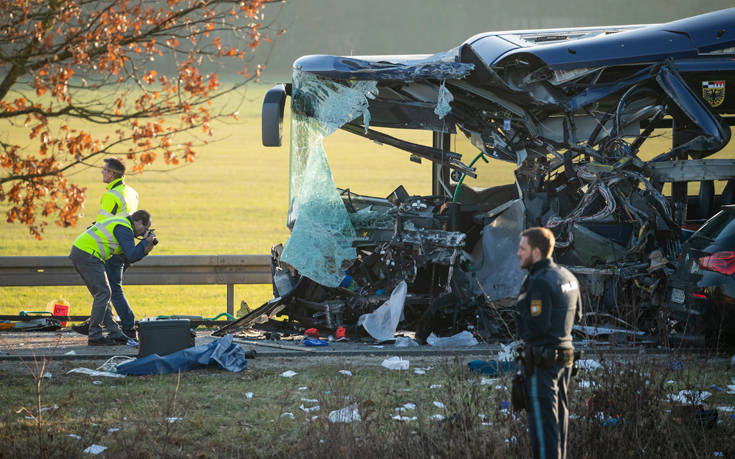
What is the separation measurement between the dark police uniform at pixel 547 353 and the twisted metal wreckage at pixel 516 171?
407 cm

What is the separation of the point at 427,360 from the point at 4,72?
19.9 feet

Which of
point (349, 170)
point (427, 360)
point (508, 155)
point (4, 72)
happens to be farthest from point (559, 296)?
point (349, 170)

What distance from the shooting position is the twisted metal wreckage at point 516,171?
9008 millimetres

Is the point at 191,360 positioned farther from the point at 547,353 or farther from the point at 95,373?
the point at 547,353

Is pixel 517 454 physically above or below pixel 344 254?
below

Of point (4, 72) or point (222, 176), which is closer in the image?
point (4, 72)

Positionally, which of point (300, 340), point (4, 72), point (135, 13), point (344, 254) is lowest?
point (300, 340)

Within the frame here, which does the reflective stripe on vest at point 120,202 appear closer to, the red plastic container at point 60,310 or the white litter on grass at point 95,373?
the white litter on grass at point 95,373

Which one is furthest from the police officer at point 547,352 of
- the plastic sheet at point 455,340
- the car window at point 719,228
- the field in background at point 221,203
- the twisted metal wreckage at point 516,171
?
the field in background at point 221,203

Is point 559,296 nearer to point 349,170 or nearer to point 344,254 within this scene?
point 344,254

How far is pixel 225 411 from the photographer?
Answer: 6438mm

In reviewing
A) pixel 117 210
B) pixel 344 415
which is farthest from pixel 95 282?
pixel 344 415

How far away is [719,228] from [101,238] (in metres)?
6.37

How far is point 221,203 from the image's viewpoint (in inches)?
1398
